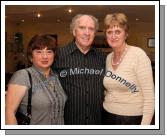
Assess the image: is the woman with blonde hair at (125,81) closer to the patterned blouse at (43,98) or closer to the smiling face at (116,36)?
the smiling face at (116,36)

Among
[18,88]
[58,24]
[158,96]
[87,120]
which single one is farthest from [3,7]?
[58,24]

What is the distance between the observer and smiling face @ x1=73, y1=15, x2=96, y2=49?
4.54ft

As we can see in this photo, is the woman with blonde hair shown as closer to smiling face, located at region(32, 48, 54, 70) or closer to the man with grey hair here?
the man with grey hair

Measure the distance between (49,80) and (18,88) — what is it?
153mm

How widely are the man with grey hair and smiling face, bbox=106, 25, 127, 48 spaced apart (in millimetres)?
85

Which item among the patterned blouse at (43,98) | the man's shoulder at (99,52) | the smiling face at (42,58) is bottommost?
the patterned blouse at (43,98)

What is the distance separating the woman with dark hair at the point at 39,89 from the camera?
1236 mm

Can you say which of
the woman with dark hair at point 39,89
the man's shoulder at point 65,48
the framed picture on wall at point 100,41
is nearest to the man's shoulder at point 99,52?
the framed picture on wall at point 100,41

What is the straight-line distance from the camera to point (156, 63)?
4.11ft

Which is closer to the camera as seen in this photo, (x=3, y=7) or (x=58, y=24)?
(x=3, y=7)

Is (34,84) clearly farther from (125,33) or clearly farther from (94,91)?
(125,33)

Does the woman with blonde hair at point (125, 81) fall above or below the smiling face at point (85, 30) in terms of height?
below

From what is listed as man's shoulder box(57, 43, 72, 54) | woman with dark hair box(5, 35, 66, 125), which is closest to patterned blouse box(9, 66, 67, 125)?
woman with dark hair box(5, 35, 66, 125)

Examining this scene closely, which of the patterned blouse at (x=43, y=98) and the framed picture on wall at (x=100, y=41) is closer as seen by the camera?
the patterned blouse at (x=43, y=98)
